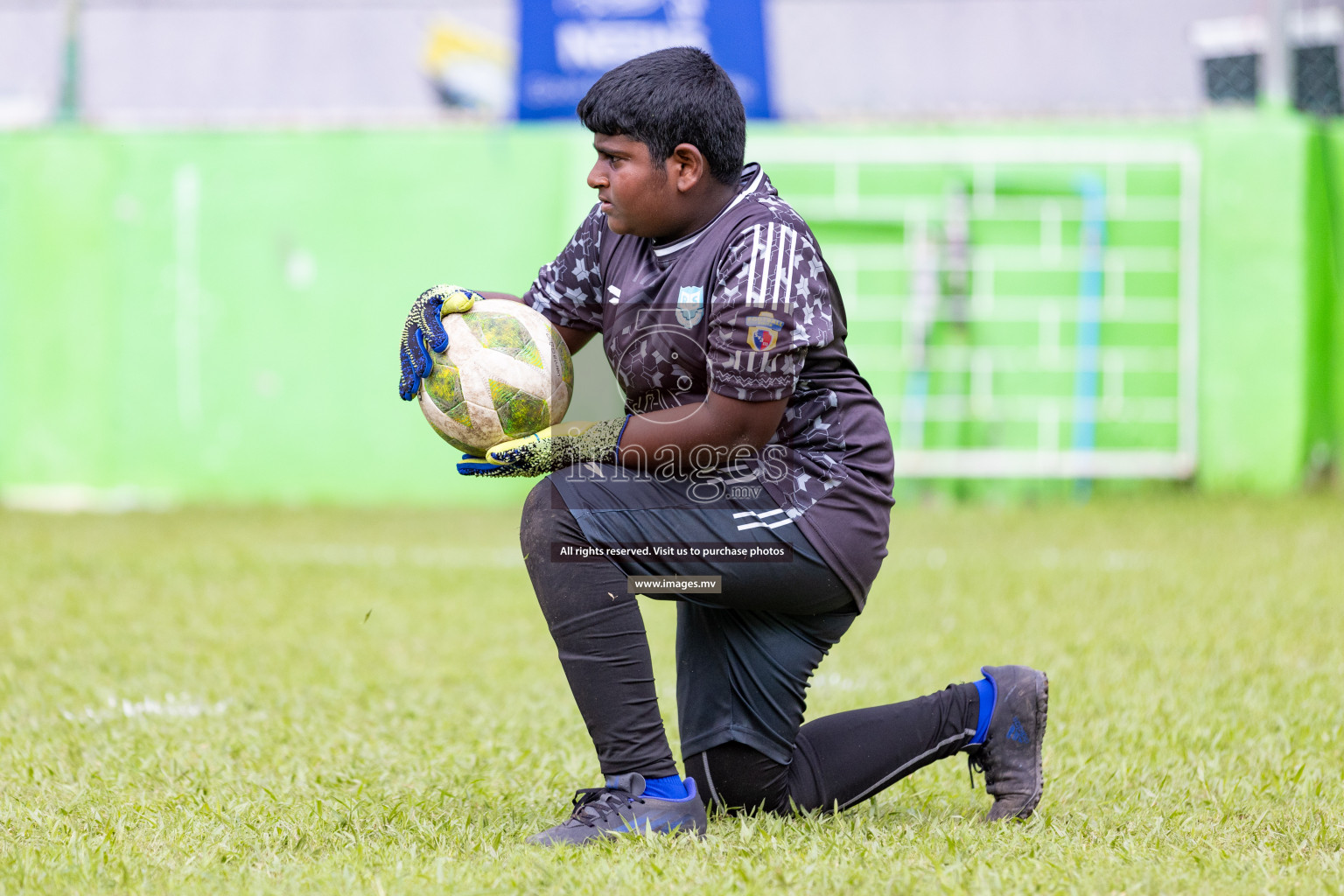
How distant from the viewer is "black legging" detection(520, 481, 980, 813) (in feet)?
9.48

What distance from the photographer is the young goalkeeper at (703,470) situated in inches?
113

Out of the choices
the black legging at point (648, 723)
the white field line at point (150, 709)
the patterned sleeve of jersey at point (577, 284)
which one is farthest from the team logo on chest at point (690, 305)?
the white field line at point (150, 709)

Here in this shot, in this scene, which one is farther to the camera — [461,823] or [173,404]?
[173,404]

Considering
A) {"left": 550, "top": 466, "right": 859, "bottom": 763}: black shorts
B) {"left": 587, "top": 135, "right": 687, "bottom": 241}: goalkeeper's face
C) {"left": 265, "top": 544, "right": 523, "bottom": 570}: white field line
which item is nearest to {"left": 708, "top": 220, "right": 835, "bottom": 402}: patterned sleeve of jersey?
{"left": 587, "top": 135, "right": 687, "bottom": 241}: goalkeeper's face

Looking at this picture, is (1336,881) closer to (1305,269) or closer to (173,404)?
(1305,269)

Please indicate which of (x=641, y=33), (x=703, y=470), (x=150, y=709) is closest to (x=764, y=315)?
(x=703, y=470)

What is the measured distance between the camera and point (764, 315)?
280cm

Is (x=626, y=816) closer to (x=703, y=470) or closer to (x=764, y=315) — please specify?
(x=703, y=470)

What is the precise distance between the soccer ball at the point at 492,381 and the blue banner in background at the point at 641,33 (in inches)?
276

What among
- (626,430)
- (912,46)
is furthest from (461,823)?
(912,46)

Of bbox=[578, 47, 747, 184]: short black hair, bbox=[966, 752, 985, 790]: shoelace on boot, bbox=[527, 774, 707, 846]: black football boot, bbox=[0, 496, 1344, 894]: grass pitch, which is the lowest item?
bbox=[0, 496, 1344, 894]: grass pitch

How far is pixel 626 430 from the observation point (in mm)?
2910

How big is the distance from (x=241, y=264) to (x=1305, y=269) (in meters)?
7.11

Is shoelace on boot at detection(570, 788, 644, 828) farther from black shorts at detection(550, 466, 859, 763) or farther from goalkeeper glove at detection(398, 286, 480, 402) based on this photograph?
goalkeeper glove at detection(398, 286, 480, 402)
